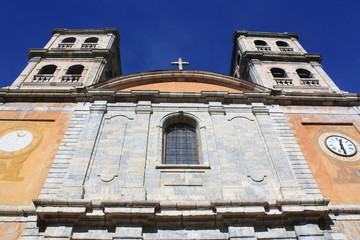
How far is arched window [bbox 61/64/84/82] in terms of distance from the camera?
14.6 meters

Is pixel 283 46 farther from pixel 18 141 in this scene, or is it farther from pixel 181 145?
pixel 18 141

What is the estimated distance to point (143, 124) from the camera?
10758mm

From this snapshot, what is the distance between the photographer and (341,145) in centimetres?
1065

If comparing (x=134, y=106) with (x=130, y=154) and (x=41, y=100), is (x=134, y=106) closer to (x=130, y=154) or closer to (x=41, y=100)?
(x=130, y=154)

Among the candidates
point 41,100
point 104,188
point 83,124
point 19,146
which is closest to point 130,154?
point 104,188

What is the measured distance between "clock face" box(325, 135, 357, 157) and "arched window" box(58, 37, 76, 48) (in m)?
15.2

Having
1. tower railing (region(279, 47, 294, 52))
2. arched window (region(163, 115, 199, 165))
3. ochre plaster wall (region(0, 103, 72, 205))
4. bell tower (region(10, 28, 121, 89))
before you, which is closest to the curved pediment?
bell tower (region(10, 28, 121, 89))

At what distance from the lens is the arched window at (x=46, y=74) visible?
14.6 meters

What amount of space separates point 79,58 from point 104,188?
33.2 feet

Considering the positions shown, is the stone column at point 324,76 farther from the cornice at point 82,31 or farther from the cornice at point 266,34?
the cornice at point 82,31

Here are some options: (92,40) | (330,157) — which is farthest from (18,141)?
(92,40)

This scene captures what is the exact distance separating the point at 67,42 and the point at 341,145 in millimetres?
16529

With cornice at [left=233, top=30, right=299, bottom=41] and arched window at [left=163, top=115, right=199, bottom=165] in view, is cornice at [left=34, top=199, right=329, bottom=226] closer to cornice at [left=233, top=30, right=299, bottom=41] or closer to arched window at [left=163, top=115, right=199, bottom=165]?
arched window at [left=163, top=115, right=199, bottom=165]

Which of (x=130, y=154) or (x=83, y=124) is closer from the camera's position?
(x=130, y=154)
